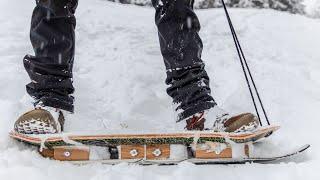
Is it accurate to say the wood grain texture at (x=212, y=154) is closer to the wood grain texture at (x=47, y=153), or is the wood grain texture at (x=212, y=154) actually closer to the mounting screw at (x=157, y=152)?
the mounting screw at (x=157, y=152)

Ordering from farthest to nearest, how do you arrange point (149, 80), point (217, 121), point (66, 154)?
point (149, 80)
point (217, 121)
point (66, 154)

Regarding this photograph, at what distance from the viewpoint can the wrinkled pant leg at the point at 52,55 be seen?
3.32 meters

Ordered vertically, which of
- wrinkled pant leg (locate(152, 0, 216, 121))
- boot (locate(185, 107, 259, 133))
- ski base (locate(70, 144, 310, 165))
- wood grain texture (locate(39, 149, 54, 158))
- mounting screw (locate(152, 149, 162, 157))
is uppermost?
wrinkled pant leg (locate(152, 0, 216, 121))

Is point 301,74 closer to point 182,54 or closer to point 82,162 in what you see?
point 182,54

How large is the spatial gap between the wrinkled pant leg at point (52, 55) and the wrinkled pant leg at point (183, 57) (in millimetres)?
606

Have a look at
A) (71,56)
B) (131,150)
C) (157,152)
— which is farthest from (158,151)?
(71,56)

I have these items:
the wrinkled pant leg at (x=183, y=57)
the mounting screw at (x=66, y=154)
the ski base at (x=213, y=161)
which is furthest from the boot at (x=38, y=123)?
the wrinkled pant leg at (x=183, y=57)

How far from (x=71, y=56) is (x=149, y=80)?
5.22ft

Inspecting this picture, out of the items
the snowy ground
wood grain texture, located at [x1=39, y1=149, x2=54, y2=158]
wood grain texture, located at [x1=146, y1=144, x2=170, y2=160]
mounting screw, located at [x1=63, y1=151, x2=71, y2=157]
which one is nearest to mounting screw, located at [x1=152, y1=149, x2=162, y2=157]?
wood grain texture, located at [x1=146, y1=144, x2=170, y2=160]

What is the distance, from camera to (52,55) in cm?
338

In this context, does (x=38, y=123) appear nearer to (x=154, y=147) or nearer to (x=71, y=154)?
(x=71, y=154)

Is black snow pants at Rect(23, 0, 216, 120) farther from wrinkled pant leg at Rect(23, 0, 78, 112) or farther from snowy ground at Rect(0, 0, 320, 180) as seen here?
snowy ground at Rect(0, 0, 320, 180)

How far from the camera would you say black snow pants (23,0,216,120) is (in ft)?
11.0

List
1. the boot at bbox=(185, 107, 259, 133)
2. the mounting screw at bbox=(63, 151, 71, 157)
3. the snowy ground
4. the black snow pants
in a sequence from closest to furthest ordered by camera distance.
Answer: the snowy ground → the mounting screw at bbox=(63, 151, 71, 157) → the boot at bbox=(185, 107, 259, 133) → the black snow pants
